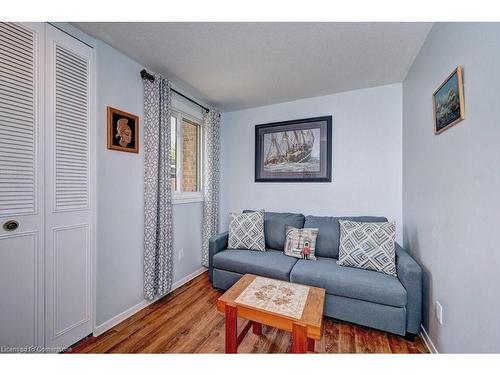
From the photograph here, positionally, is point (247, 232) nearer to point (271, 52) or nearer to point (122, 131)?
point (122, 131)

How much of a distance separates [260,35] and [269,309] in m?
1.96

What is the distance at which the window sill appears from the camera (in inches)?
97.4

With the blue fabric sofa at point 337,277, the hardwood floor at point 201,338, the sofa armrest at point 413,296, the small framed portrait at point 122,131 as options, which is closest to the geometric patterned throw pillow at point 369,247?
the blue fabric sofa at point 337,277

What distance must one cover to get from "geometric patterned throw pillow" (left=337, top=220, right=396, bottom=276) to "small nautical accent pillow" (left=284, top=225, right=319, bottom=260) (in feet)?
0.93

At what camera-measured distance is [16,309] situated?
126cm

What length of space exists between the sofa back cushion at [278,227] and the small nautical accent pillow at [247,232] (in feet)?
0.31

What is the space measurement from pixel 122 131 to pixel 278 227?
1.93 meters

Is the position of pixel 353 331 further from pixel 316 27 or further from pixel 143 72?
pixel 143 72

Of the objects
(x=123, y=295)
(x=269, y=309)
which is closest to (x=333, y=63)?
(x=269, y=309)

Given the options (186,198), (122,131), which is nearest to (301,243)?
(186,198)

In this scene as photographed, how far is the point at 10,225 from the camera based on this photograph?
4.01ft

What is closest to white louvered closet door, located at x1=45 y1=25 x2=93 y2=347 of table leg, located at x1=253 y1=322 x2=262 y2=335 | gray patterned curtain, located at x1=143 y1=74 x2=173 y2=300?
gray patterned curtain, located at x1=143 y1=74 x2=173 y2=300

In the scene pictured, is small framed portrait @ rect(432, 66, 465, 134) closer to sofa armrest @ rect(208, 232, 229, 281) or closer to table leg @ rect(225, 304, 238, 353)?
table leg @ rect(225, 304, 238, 353)

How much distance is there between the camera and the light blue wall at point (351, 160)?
92.8 inches
